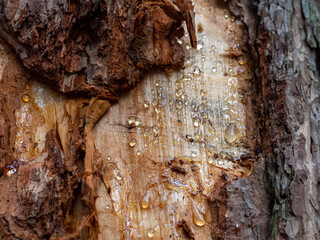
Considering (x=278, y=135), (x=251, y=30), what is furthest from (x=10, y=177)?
(x=251, y=30)

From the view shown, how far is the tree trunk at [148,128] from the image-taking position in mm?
1359

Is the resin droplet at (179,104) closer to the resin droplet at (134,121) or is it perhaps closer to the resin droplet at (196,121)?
the resin droplet at (196,121)

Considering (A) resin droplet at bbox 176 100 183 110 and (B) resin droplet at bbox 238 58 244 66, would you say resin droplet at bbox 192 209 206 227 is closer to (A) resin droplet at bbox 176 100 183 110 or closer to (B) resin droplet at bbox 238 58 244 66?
(A) resin droplet at bbox 176 100 183 110

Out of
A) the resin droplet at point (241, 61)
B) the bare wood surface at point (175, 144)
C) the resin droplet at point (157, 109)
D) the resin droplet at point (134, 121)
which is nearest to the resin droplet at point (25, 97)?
the bare wood surface at point (175, 144)

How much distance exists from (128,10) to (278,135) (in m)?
0.93

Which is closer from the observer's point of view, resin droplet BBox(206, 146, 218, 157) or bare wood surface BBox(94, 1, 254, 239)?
bare wood surface BBox(94, 1, 254, 239)

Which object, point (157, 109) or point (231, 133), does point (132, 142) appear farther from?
point (231, 133)

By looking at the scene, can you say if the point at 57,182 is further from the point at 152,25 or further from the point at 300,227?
the point at 300,227

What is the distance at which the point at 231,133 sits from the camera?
5.26ft

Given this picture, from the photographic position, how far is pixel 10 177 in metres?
1.35

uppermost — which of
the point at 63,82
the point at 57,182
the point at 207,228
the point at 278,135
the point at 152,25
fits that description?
the point at 152,25

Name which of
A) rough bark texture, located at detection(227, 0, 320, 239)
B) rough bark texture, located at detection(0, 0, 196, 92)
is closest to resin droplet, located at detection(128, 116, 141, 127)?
rough bark texture, located at detection(0, 0, 196, 92)

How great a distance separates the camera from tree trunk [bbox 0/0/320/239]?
4.46 ft

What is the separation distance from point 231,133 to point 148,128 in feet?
1.34
